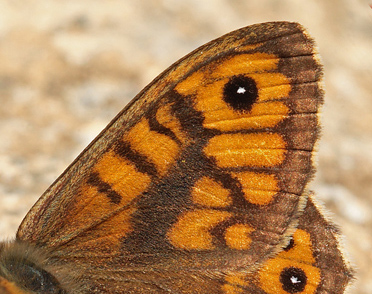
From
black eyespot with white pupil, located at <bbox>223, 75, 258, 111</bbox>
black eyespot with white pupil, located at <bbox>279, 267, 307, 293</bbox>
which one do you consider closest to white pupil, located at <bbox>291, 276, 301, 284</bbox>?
black eyespot with white pupil, located at <bbox>279, 267, 307, 293</bbox>

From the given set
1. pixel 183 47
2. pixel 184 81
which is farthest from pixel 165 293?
pixel 183 47

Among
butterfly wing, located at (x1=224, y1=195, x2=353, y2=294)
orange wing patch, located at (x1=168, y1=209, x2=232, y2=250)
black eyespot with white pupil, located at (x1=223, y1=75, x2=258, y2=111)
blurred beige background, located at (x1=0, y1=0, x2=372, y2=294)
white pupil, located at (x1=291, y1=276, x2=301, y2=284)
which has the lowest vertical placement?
orange wing patch, located at (x1=168, y1=209, x2=232, y2=250)

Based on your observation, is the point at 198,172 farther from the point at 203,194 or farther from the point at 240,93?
the point at 240,93

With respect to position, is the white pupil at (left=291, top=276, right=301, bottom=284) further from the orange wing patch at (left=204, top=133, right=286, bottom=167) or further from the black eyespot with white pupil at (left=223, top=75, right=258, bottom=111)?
the black eyespot with white pupil at (left=223, top=75, right=258, bottom=111)

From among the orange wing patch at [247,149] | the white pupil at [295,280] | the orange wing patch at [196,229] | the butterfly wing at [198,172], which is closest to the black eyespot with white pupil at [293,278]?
the white pupil at [295,280]

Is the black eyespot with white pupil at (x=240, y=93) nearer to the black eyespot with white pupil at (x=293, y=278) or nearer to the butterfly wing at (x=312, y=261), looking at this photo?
the butterfly wing at (x=312, y=261)

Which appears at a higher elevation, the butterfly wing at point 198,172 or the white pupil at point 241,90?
the white pupil at point 241,90

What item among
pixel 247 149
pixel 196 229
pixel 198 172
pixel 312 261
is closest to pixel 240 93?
pixel 247 149

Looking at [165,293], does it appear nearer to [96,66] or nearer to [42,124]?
[42,124]
